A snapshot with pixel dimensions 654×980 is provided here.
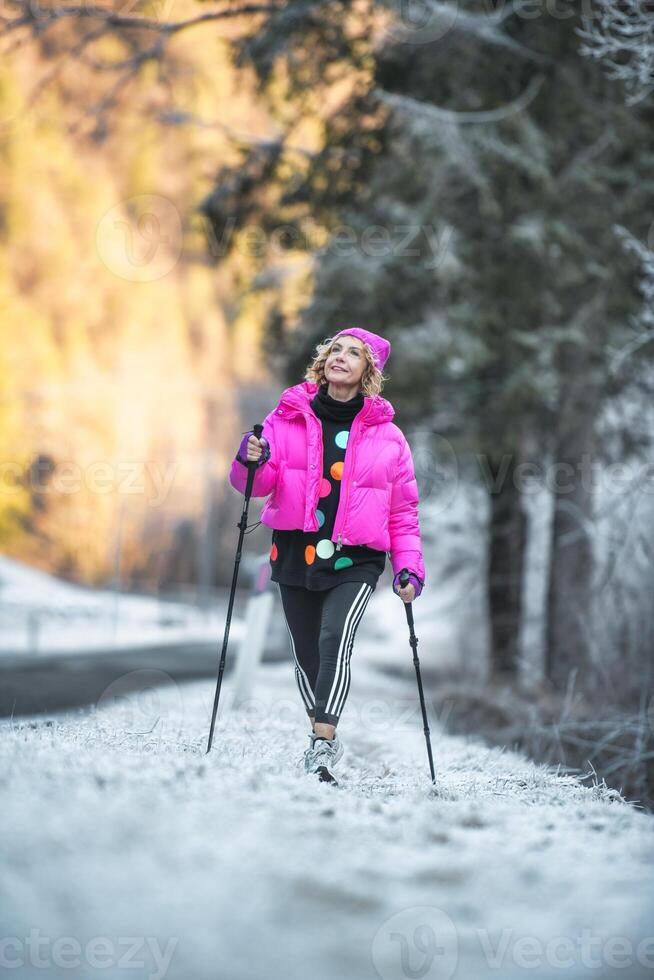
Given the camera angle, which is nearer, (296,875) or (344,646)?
(296,875)

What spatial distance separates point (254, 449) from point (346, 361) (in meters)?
0.63

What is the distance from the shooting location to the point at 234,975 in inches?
96.6

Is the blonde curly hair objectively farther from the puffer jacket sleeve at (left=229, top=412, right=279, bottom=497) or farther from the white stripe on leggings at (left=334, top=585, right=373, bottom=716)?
the white stripe on leggings at (left=334, top=585, right=373, bottom=716)

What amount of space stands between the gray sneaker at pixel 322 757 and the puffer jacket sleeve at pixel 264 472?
113 cm

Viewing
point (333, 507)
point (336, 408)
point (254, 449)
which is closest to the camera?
point (254, 449)

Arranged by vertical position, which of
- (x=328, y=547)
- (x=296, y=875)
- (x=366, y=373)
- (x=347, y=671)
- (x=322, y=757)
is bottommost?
(x=322, y=757)

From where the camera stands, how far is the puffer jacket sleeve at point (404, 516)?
498 centimetres

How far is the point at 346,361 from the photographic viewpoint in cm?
503

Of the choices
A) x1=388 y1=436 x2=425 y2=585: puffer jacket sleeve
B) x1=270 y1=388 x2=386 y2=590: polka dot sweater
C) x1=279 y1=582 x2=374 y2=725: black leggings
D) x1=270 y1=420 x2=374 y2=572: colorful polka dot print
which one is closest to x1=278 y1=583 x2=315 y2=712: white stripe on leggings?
x1=279 y1=582 x2=374 y2=725: black leggings

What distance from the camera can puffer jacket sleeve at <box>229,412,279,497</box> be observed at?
493 cm

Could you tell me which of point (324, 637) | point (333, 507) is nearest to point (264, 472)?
point (333, 507)

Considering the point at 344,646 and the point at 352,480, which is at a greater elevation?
the point at 352,480

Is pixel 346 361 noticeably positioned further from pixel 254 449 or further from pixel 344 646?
pixel 344 646

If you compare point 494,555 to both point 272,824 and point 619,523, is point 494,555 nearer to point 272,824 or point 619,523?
point 619,523
